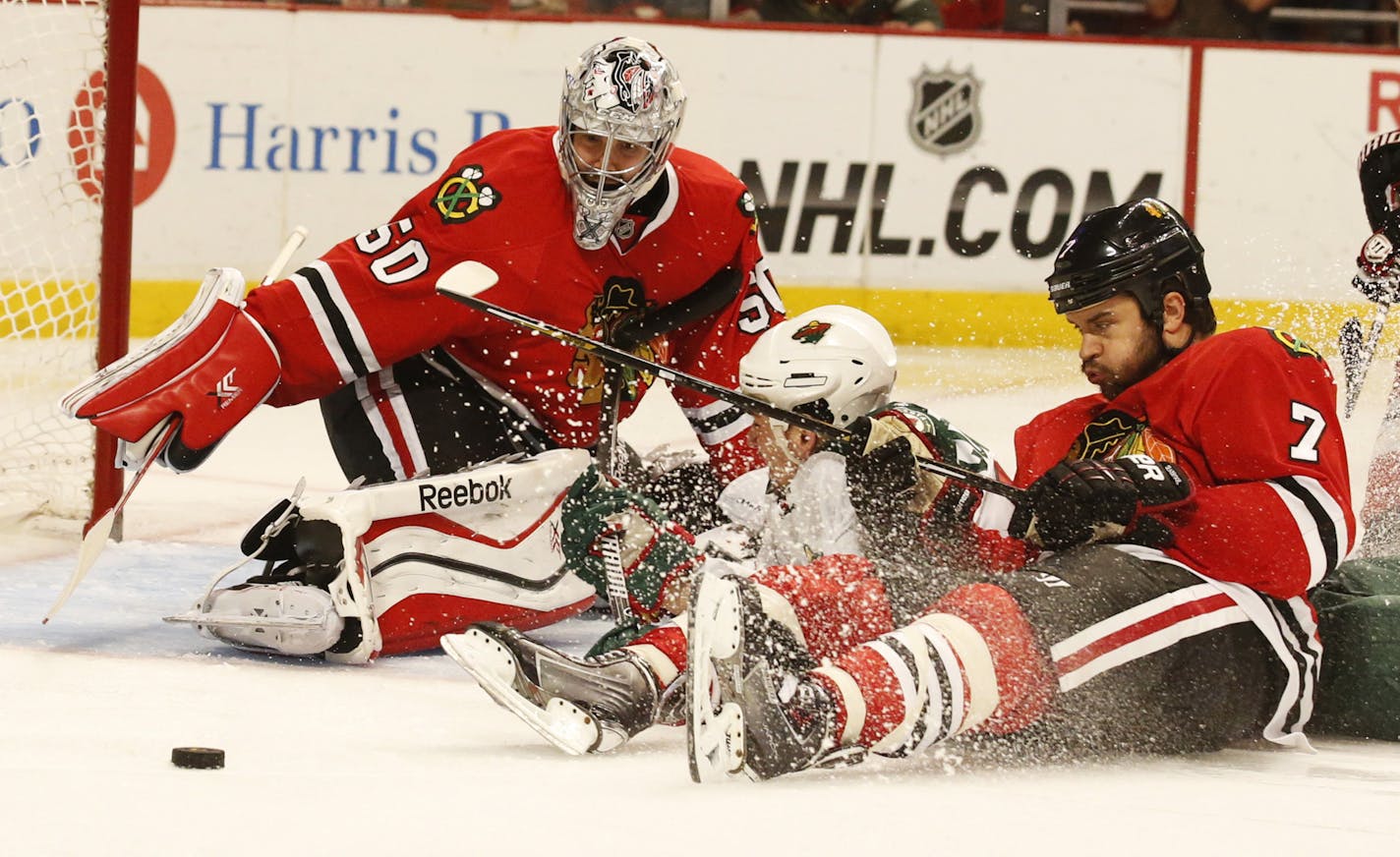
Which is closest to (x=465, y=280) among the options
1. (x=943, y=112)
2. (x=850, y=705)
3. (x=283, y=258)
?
(x=283, y=258)

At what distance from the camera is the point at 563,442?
3.10 m

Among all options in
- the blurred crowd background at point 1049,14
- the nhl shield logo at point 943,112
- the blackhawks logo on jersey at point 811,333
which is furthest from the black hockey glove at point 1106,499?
the blurred crowd background at point 1049,14

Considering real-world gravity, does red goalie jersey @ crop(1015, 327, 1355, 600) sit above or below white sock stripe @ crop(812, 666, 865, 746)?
above

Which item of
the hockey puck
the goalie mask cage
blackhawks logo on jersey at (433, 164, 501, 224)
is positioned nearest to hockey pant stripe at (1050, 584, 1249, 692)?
the hockey puck

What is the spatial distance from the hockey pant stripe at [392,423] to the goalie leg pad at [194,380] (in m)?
0.23

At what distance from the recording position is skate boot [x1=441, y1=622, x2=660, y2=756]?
2.17m

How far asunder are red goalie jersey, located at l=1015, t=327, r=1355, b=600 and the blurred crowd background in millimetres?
3701

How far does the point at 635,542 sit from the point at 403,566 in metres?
0.53

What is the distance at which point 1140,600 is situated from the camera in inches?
85.9

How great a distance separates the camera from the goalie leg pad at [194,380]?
2.71 meters

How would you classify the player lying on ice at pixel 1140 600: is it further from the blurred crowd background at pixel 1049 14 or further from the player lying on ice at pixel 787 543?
the blurred crowd background at pixel 1049 14

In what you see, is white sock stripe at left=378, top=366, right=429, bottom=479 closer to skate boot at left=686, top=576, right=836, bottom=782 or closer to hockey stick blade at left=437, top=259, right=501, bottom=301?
hockey stick blade at left=437, top=259, right=501, bottom=301

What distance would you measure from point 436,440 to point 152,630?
53 centimetres

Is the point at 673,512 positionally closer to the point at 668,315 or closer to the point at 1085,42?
the point at 668,315
